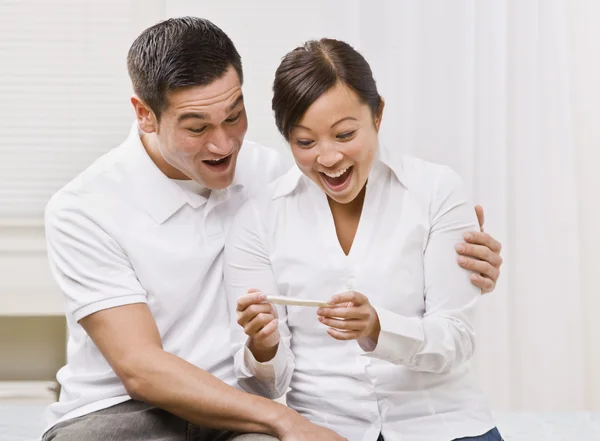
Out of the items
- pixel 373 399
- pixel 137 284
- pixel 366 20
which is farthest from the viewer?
pixel 366 20

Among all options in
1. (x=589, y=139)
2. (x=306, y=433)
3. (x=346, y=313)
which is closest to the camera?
(x=346, y=313)

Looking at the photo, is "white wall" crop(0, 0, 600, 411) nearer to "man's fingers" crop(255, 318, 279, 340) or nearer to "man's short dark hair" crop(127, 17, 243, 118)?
"man's short dark hair" crop(127, 17, 243, 118)

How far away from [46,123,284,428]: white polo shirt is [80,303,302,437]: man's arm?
0.05 m

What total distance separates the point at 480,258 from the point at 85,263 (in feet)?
2.63

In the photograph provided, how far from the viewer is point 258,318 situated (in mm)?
1502

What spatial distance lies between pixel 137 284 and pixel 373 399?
1.75 ft

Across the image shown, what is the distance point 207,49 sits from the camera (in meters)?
1.67

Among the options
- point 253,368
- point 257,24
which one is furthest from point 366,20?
point 253,368

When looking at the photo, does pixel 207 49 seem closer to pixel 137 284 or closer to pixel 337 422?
pixel 137 284

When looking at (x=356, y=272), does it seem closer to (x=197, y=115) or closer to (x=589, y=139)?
(x=197, y=115)

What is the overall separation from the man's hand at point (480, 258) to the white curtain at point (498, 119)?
126 centimetres

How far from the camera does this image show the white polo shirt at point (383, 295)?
1.60 m

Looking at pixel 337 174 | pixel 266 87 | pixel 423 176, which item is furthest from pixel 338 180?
pixel 266 87

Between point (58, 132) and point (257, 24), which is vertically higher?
point (257, 24)
